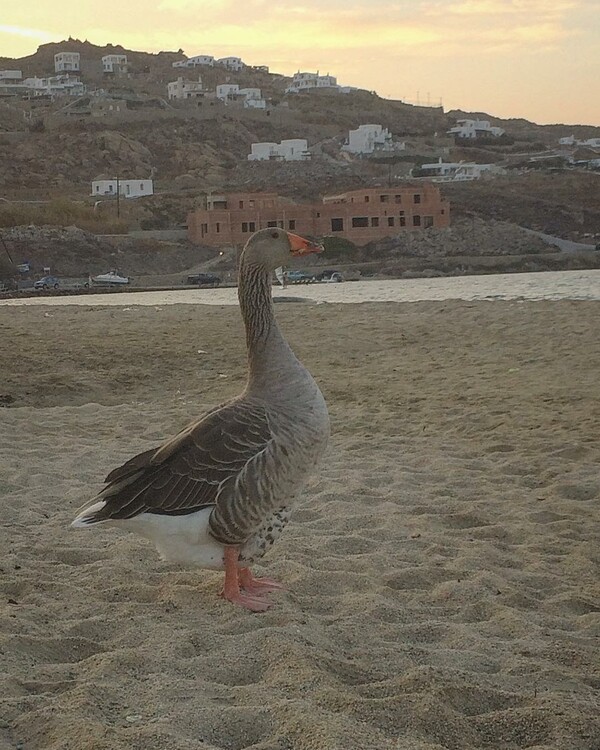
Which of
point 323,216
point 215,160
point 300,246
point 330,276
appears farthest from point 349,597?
point 215,160

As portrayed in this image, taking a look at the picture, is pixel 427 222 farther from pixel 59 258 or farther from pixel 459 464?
pixel 459 464

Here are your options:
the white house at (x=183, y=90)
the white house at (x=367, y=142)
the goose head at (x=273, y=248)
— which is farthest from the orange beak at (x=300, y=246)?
the white house at (x=183, y=90)

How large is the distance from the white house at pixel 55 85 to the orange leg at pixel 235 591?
17611 cm

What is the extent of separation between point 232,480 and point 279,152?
131 m

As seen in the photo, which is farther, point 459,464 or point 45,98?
point 45,98

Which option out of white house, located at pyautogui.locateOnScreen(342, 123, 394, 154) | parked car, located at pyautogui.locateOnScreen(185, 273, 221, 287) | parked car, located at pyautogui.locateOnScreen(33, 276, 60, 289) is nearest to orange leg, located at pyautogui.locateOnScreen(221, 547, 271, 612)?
parked car, located at pyautogui.locateOnScreen(33, 276, 60, 289)

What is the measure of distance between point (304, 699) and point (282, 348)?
181cm

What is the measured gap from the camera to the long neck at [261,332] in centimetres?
454

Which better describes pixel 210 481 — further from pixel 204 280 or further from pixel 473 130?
pixel 473 130

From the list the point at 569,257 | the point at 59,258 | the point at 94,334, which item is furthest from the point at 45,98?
the point at 94,334

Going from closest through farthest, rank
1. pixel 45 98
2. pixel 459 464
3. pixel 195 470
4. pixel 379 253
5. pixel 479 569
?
pixel 195 470 < pixel 479 569 < pixel 459 464 < pixel 379 253 < pixel 45 98

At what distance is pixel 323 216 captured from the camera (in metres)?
85.1

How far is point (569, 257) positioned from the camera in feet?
250

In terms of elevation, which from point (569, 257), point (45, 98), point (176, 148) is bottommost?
point (569, 257)
